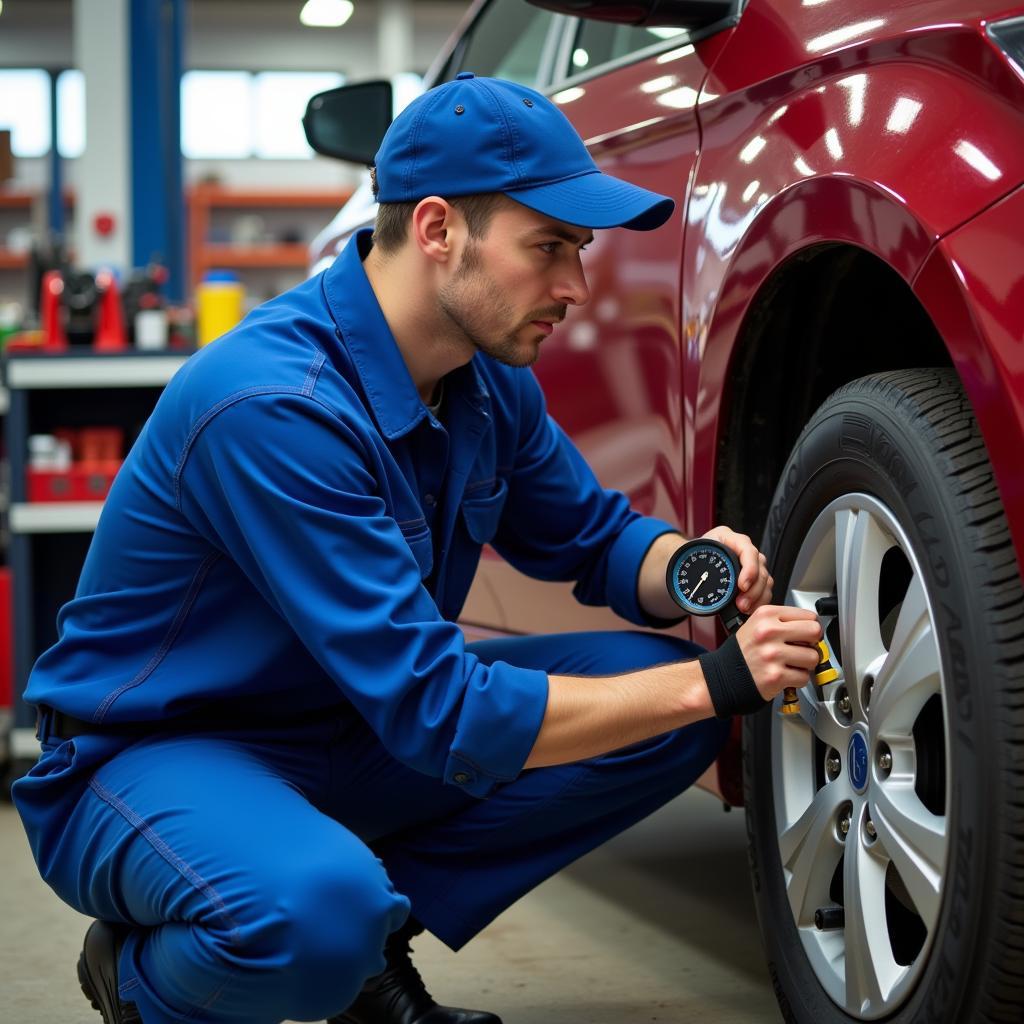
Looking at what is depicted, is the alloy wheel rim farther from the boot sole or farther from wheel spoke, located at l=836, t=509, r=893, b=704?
the boot sole

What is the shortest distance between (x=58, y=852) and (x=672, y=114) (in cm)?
114

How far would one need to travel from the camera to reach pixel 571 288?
5.29 feet

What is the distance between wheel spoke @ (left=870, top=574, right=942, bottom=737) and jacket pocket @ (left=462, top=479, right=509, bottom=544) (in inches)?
24.0

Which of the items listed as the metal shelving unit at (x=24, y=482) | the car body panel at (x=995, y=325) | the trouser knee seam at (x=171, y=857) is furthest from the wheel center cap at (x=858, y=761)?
the metal shelving unit at (x=24, y=482)

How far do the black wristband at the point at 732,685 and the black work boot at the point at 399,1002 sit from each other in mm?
543

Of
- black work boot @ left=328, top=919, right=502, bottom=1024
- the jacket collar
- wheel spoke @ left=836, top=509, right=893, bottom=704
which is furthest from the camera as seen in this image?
black work boot @ left=328, top=919, right=502, bottom=1024

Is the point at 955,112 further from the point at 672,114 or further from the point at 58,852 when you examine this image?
the point at 58,852

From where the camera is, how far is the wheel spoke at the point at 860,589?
4.59ft

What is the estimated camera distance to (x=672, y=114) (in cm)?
183

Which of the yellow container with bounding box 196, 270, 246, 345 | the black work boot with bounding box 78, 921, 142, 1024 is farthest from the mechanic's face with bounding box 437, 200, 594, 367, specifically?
the yellow container with bounding box 196, 270, 246, 345

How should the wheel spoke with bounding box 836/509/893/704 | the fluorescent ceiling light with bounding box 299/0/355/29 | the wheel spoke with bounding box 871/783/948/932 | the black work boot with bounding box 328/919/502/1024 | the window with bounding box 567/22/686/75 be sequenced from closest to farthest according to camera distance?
the wheel spoke with bounding box 871/783/948/932 < the wheel spoke with bounding box 836/509/893/704 < the black work boot with bounding box 328/919/502/1024 < the window with bounding box 567/22/686/75 < the fluorescent ceiling light with bounding box 299/0/355/29

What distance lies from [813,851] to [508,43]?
66.8 inches

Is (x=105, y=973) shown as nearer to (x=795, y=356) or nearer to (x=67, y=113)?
(x=795, y=356)

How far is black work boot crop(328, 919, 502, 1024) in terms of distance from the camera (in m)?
1.73
